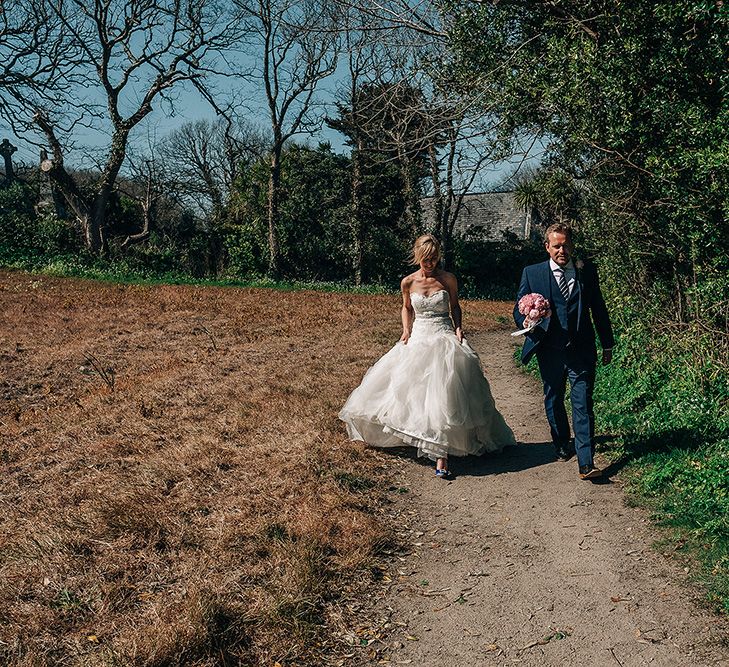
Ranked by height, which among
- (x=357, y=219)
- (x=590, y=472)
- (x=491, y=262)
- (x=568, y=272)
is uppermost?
(x=357, y=219)

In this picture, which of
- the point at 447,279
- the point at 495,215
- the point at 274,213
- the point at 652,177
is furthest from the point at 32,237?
the point at 495,215

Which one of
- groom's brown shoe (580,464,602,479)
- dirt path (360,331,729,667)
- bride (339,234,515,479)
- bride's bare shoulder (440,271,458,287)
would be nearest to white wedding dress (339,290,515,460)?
bride (339,234,515,479)

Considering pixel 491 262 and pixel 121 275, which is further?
pixel 491 262

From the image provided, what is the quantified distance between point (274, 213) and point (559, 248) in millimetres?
23586

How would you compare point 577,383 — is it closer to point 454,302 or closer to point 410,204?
point 454,302

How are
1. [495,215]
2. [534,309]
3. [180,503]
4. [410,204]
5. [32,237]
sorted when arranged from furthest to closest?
[495,215], [410,204], [32,237], [534,309], [180,503]

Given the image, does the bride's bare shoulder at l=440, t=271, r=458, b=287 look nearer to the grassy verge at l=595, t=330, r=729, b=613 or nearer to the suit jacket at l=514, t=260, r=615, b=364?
the suit jacket at l=514, t=260, r=615, b=364

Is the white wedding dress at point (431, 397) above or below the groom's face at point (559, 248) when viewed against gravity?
below

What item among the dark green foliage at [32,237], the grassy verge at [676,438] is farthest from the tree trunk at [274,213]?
the grassy verge at [676,438]

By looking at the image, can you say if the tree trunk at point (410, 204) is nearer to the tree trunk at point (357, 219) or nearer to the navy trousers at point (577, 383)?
the tree trunk at point (357, 219)

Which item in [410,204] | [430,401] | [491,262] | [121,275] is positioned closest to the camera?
[430,401]

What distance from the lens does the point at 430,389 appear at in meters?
5.98

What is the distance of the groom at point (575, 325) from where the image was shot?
5598 mm

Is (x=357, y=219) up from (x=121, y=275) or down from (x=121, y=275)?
up
